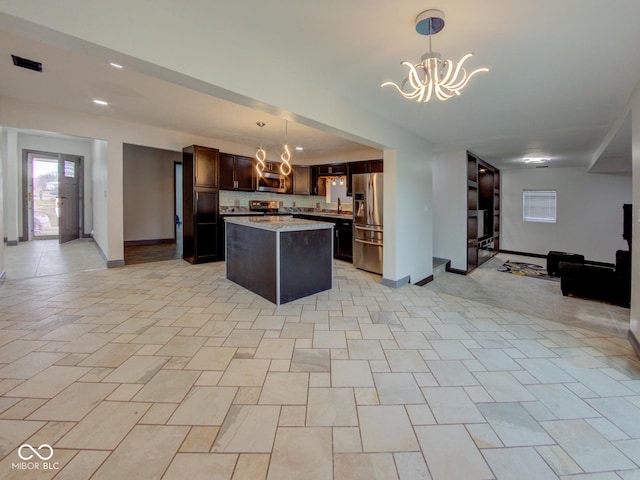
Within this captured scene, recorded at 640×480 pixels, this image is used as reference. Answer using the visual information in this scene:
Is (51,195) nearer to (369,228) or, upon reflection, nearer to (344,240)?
(344,240)

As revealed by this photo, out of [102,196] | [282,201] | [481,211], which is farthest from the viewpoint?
[481,211]

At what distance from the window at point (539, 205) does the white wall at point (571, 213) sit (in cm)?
12

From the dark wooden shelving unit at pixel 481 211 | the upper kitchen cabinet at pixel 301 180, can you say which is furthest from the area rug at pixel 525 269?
the upper kitchen cabinet at pixel 301 180

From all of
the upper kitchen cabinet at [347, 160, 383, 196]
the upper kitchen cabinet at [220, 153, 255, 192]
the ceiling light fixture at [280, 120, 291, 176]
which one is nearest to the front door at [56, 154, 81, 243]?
the upper kitchen cabinet at [220, 153, 255, 192]

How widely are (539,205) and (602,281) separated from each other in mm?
4915

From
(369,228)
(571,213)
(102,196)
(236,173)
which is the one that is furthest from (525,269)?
(102,196)

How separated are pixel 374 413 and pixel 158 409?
1.23 m

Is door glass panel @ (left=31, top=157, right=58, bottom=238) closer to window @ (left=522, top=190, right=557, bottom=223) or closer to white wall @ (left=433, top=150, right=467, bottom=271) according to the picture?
white wall @ (left=433, top=150, right=467, bottom=271)

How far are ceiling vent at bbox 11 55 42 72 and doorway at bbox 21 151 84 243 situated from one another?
5.64m

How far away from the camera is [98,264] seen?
5117 millimetres

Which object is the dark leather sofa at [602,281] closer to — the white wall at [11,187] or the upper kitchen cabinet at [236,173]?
the upper kitchen cabinet at [236,173]

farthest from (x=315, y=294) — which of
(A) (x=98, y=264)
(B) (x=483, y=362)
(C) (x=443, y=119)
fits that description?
(A) (x=98, y=264)

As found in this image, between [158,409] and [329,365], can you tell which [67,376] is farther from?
[329,365]

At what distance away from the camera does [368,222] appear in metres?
5.07
